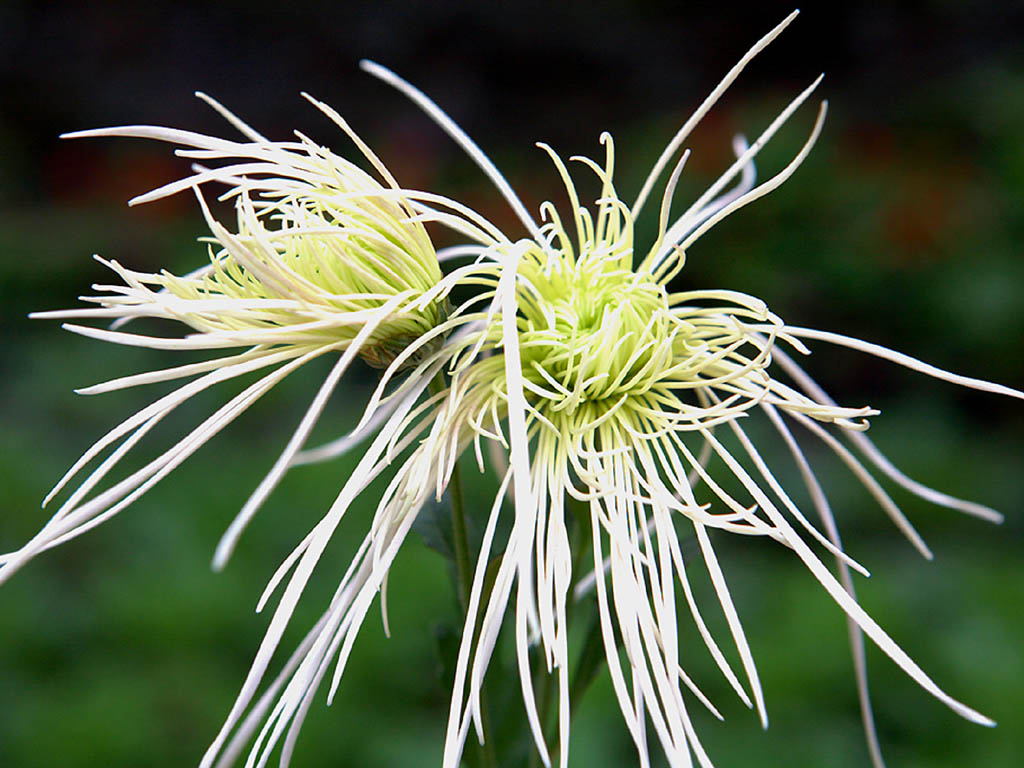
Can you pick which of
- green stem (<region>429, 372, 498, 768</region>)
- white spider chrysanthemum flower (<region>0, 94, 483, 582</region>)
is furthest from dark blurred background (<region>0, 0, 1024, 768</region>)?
white spider chrysanthemum flower (<region>0, 94, 483, 582</region>)

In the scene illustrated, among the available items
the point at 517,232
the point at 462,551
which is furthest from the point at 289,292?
the point at 517,232

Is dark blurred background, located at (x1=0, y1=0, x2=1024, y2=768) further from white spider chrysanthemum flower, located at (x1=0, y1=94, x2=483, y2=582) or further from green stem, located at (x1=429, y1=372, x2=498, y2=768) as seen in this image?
white spider chrysanthemum flower, located at (x1=0, y1=94, x2=483, y2=582)

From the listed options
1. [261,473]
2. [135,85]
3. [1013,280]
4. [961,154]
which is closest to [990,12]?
[961,154]

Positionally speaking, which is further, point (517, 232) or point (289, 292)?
point (517, 232)

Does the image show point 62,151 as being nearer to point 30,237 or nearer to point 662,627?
point 30,237

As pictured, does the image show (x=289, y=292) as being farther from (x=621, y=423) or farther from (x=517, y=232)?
(x=517, y=232)

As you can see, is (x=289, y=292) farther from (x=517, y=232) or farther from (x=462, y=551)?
(x=517, y=232)

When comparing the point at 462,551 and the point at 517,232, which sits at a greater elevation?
the point at 517,232

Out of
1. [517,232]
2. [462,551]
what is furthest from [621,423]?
[517,232]
